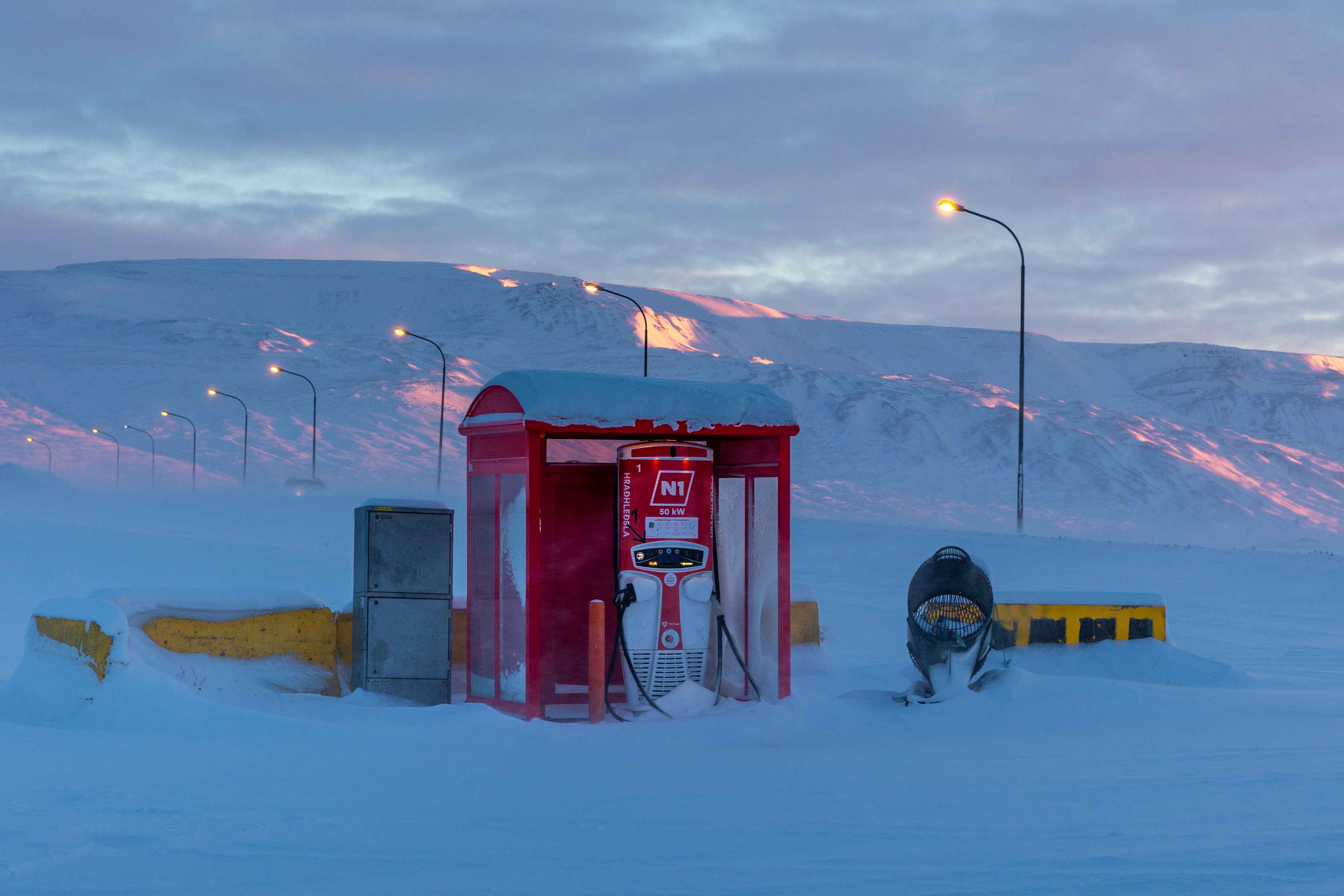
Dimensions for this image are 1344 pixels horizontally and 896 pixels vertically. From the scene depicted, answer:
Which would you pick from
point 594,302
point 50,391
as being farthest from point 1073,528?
point 594,302

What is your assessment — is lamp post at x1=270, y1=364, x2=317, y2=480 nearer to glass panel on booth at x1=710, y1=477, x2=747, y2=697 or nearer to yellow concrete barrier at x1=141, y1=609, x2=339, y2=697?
yellow concrete barrier at x1=141, y1=609, x2=339, y2=697

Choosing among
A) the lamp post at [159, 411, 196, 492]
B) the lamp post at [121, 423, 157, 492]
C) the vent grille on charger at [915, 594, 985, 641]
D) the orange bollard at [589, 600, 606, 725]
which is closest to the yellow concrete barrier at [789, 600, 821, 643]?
the vent grille on charger at [915, 594, 985, 641]

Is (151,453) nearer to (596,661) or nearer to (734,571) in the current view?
(734,571)

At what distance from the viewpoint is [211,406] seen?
8431 centimetres

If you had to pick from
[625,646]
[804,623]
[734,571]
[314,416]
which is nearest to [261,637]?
[625,646]

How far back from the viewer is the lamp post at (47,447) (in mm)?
72500

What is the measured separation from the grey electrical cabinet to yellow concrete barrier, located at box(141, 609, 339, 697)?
1.14 feet

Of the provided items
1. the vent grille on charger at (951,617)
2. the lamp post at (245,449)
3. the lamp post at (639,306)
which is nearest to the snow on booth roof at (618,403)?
the vent grille on charger at (951,617)

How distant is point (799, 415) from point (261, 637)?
71208 mm

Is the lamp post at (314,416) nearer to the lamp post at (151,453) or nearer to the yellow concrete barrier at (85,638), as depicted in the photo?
the lamp post at (151,453)

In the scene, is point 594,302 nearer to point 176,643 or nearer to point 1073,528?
point 1073,528

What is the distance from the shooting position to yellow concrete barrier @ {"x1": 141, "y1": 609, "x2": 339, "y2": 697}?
405 inches

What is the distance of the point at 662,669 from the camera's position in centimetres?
1039

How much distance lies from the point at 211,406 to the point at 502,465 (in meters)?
79.4
